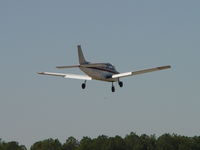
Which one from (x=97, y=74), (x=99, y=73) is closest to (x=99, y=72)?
(x=99, y=73)

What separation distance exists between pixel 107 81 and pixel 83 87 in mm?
5176

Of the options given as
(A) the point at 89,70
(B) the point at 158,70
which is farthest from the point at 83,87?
(B) the point at 158,70

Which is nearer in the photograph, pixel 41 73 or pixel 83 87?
pixel 83 87

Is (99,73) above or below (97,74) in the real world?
above

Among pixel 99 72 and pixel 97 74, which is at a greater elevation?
pixel 99 72

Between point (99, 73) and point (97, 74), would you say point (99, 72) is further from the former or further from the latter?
point (97, 74)

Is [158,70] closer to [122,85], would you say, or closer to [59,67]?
[122,85]

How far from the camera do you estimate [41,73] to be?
136 meters

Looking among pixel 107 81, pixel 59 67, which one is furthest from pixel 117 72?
Result: pixel 59 67

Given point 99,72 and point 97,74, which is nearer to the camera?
point 97,74

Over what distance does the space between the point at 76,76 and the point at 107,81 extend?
5.85 m

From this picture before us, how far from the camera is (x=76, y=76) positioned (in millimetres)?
131625

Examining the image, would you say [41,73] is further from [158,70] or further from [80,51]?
[158,70]

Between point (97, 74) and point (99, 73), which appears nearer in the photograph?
point (97, 74)
